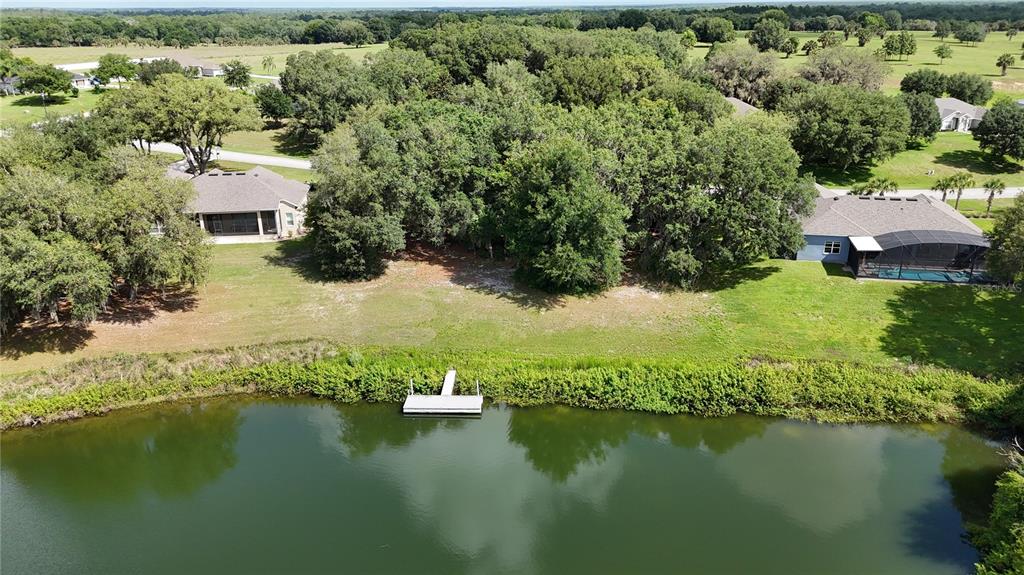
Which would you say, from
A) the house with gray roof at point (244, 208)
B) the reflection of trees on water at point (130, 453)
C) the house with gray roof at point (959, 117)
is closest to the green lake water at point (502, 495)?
the reflection of trees on water at point (130, 453)

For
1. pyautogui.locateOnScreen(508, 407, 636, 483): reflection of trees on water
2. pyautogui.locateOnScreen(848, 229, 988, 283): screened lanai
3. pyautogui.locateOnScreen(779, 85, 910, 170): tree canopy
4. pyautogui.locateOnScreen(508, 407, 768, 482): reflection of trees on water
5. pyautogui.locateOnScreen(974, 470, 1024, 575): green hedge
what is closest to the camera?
pyautogui.locateOnScreen(974, 470, 1024, 575): green hedge

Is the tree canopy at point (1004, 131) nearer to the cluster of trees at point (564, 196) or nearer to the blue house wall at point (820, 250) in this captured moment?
the blue house wall at point (820, 250)

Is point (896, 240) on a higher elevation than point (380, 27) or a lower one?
lower

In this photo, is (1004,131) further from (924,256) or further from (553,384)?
(553,384)

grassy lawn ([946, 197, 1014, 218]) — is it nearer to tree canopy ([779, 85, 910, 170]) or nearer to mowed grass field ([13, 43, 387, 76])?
tree canopy ([779, 85, 910, 170])

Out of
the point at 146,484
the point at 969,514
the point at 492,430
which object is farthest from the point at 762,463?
the point at 146,484

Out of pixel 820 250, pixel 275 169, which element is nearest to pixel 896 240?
pixel 820 250

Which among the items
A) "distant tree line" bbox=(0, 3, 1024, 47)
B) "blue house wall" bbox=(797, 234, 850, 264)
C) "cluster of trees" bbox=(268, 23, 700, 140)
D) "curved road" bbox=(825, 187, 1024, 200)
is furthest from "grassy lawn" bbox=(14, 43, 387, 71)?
"blue house wall" bbox=(797, 234, 850, 264)
